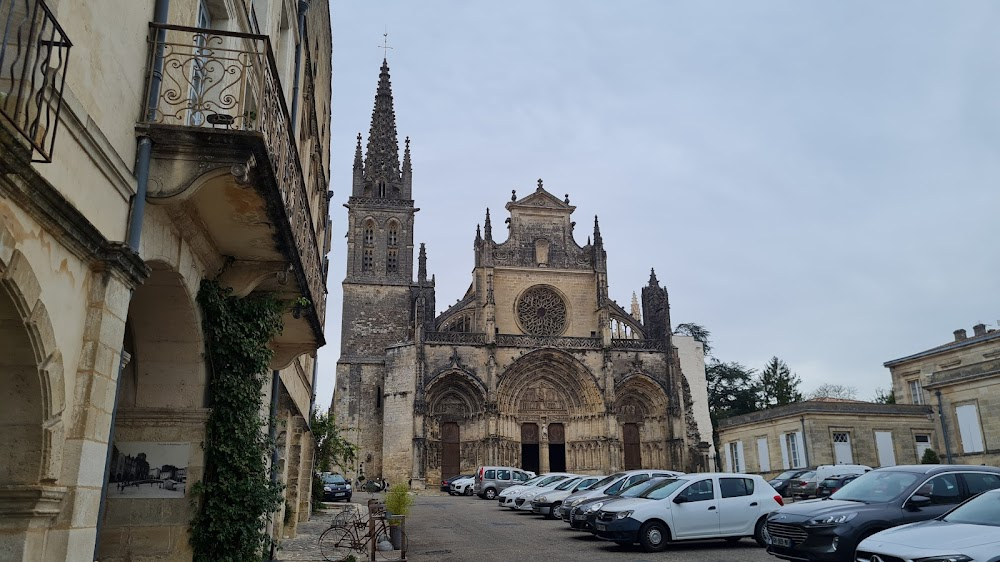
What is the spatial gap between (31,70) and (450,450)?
114ft

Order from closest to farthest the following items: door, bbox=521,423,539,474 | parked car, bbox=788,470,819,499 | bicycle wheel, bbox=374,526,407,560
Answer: bicycle wheel, bbox=374,526,407,560, parked car, bbox=788,470,819,499, door, bbox=521,423,539,474

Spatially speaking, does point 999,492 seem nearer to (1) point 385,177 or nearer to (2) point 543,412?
(2) point 543,412

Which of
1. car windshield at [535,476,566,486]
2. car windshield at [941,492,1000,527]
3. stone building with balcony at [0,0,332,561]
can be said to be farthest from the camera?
car windshield at [535,476,566,486]

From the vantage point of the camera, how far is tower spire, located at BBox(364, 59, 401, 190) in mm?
45125

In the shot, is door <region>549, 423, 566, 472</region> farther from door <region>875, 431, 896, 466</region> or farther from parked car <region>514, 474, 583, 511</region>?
parked car <region>514, 474, 583, 511</region>

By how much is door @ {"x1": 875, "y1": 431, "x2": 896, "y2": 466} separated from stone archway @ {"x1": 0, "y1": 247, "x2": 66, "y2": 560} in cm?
3222

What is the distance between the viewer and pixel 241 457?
6.64m

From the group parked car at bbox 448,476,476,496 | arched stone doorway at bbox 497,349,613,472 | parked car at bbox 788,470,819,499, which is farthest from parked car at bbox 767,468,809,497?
arched stone doorway at bbox 497,349,613,472

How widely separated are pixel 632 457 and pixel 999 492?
107 feet

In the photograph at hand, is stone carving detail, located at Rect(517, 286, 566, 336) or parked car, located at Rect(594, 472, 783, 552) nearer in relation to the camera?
parked car, located at Rect(594, 472, 783, 552)

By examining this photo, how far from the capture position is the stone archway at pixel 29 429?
3.58 m

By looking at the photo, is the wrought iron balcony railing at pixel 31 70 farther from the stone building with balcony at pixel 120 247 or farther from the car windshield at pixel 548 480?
the car windshield at pixel 548 480

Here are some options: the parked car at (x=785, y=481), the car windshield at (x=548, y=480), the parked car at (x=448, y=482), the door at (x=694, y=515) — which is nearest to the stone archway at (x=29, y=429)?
the door at (x=694, y=515)

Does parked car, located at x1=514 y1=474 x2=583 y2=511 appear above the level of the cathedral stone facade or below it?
below
